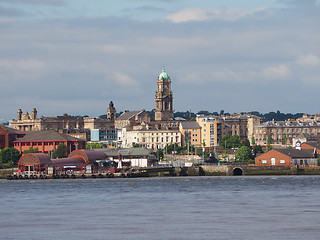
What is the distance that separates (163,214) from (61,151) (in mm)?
120638

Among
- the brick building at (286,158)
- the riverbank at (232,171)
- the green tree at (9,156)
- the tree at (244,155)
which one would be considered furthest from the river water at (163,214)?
the tree at (244,155)

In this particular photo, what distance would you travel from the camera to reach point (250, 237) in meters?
57.9

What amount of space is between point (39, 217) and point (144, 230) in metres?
12.8

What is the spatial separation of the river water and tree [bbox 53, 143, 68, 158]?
3252 inches

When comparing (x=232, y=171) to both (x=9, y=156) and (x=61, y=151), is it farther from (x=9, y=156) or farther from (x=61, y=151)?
(x=9, y=156)

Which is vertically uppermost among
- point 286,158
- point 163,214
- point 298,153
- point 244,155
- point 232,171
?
point 244,155

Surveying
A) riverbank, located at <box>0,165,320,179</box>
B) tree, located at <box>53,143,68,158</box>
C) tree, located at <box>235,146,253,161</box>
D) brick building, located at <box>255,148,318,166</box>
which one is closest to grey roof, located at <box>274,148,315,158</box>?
brick building, located at <box>255,148,318,166</box>

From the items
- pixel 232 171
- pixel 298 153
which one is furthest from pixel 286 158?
pixel 232 171

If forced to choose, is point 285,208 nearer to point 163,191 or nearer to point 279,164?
point 163,191

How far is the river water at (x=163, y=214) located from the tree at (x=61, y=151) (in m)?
82.6

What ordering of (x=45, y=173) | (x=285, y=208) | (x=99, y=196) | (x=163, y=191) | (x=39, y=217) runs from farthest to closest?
(x=45, y=173)
(x=163, y=191)
(x=99, y=196)
(x=285, y=208)
(x=39, y=217)

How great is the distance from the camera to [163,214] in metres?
71.9

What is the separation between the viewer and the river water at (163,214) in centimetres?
6012

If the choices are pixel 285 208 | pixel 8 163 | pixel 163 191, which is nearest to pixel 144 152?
pixel 8 163
